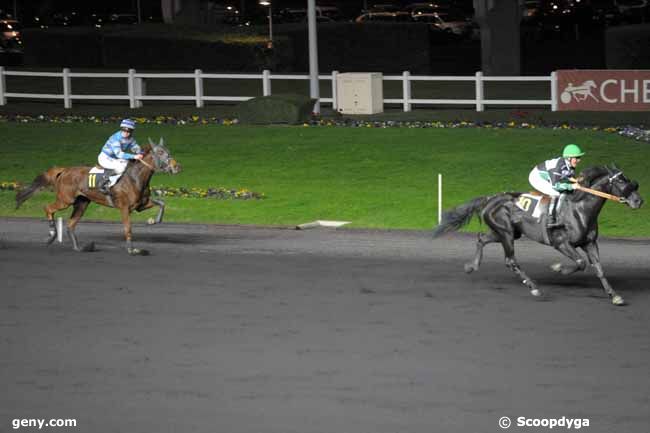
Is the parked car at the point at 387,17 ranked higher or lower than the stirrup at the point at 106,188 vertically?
higher

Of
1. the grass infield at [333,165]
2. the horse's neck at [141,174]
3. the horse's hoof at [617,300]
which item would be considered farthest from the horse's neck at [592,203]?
the horse's neck at [141,174]

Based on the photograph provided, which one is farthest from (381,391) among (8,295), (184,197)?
(184,197)

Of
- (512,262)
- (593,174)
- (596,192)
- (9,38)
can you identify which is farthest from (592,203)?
(9,38)

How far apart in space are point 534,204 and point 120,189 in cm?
596

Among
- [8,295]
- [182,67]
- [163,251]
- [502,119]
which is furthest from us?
[182,67]

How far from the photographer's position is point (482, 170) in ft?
82.4

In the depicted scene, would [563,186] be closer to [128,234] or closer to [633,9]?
[128,234]

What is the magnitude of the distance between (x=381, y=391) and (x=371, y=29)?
3560 centimetres

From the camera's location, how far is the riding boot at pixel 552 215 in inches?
591

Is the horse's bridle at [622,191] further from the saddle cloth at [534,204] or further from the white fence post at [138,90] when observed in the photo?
the white fence post at [138,90]

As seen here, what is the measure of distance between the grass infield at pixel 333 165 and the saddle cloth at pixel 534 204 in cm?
476

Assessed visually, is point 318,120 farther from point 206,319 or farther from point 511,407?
point 511,407

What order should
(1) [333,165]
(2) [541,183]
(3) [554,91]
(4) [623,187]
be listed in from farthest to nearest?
(3) [554,91], (1) [333,165], (2) [541,183], (4) [623,187]

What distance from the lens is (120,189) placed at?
17.8 metres
